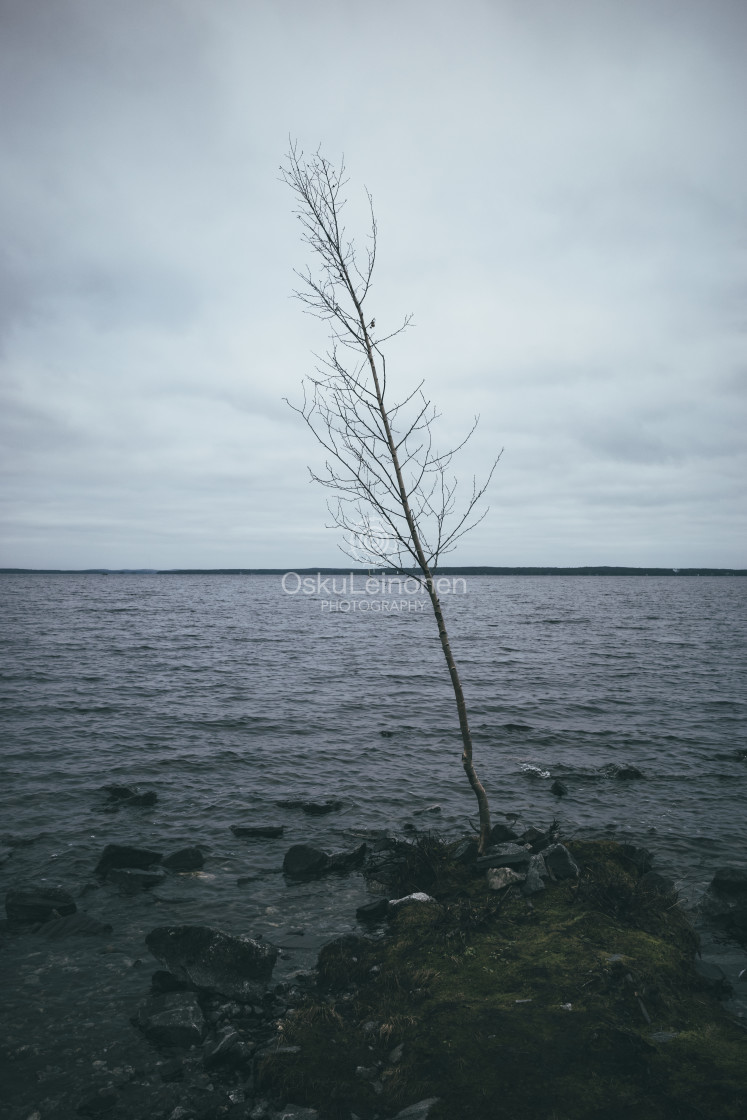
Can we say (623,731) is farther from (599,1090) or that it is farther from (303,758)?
(599,1090)

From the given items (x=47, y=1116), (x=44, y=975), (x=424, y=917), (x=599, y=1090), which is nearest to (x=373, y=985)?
(x=424, y=917)

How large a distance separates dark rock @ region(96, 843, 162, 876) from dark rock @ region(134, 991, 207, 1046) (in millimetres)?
4215

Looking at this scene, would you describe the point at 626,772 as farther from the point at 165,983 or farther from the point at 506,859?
the point at 165,983

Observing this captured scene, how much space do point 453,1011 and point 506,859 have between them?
374cm

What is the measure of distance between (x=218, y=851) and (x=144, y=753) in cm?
772

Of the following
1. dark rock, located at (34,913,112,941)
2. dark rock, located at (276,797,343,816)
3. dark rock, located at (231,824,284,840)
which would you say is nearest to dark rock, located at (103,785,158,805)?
dark rock, located at (231,824,284,840)

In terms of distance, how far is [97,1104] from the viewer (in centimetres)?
573

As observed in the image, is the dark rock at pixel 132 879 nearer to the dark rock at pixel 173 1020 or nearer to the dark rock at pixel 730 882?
the dark rock at pixel 173 1020

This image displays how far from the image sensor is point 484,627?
63656mm

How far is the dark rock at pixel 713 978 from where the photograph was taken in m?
7.12

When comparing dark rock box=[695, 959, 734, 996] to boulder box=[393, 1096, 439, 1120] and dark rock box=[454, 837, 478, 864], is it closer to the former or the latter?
dark rock box=[454, 837, 478, 864]

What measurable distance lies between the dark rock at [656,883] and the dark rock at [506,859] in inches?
71.7

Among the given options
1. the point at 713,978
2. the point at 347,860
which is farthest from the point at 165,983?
the point at 713,978

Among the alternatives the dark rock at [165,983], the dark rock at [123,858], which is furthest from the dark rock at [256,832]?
the dark rock at [165,983]
